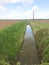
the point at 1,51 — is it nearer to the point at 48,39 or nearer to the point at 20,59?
the point at 20,59

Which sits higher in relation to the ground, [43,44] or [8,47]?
[8,47]

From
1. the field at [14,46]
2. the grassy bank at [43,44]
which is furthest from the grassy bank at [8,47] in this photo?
the grassy bank at [43,44]

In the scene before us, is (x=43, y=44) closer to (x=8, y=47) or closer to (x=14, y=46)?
(x=14, y=46)

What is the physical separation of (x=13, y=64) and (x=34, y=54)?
12.8 feet

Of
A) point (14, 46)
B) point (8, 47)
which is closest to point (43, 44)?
point (14, 46)

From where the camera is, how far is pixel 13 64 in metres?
11.3

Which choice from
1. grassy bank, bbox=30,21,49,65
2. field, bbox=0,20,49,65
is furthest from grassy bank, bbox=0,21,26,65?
grassy bank, bbox=30,21,49,65

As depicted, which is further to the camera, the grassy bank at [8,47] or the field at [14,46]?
the grassy bank at [8,47]

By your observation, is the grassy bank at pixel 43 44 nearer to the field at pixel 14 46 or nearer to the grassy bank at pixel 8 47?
the field at pixel 14 46

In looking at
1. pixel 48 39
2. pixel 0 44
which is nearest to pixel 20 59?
pixel 0 44

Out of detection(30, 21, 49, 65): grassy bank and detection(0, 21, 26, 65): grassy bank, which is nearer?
detection(30, 21, 49, 65): grassy bank

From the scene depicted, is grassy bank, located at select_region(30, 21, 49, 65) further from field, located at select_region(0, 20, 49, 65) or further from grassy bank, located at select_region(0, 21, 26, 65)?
grassy bank, located at select_region(0, 21, 26, 65)

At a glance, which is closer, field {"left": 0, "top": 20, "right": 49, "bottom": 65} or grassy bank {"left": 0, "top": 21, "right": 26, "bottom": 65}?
field {"left": 0, "top": 20, "right": 49, "bottom": 65}

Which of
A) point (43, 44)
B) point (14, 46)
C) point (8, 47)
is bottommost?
point (14, 46)
